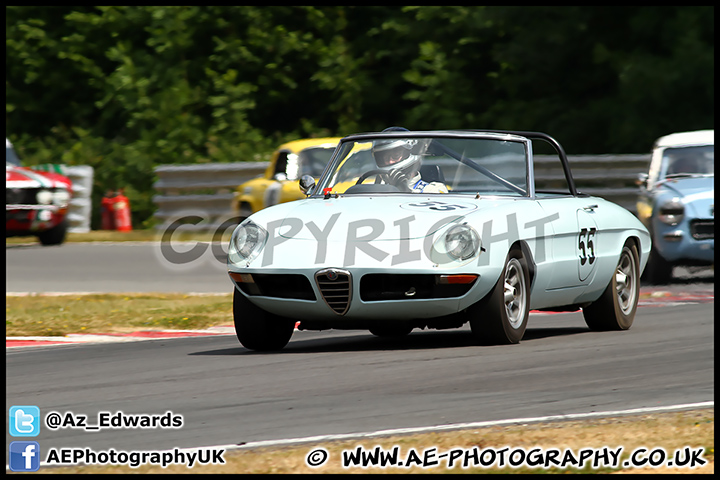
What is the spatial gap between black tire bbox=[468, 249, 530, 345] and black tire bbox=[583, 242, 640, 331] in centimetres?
130

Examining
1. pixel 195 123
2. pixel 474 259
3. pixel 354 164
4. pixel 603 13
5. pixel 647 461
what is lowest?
pixel 647 461

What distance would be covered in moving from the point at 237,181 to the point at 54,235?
14.1 ft

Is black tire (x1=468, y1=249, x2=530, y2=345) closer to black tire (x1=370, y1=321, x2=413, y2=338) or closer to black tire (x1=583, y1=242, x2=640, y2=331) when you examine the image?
black tire (x1=370, y1=321, x2=413, y2=338)

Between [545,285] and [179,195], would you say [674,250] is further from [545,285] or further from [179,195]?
[179,195]

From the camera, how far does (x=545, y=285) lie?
889 cm

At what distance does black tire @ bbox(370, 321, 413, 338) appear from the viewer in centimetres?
862

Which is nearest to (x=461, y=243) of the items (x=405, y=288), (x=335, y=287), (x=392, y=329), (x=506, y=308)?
(x=405, y=288)

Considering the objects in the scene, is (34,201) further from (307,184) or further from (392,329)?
(392,329)

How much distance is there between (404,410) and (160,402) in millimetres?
1218

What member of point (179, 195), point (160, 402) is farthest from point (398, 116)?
point (160, 402)

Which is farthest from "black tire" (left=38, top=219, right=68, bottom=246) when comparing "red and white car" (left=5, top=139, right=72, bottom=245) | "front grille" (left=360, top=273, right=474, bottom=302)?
"front grille" (left=360, top=273, right=474, bottom=302)

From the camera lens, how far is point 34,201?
2138 centimetres

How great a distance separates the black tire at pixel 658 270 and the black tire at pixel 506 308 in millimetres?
5715

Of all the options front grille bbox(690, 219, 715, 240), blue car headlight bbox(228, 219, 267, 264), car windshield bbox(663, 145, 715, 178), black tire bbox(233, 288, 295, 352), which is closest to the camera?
blue car headlight bbox(228, 219, 267, 264)
